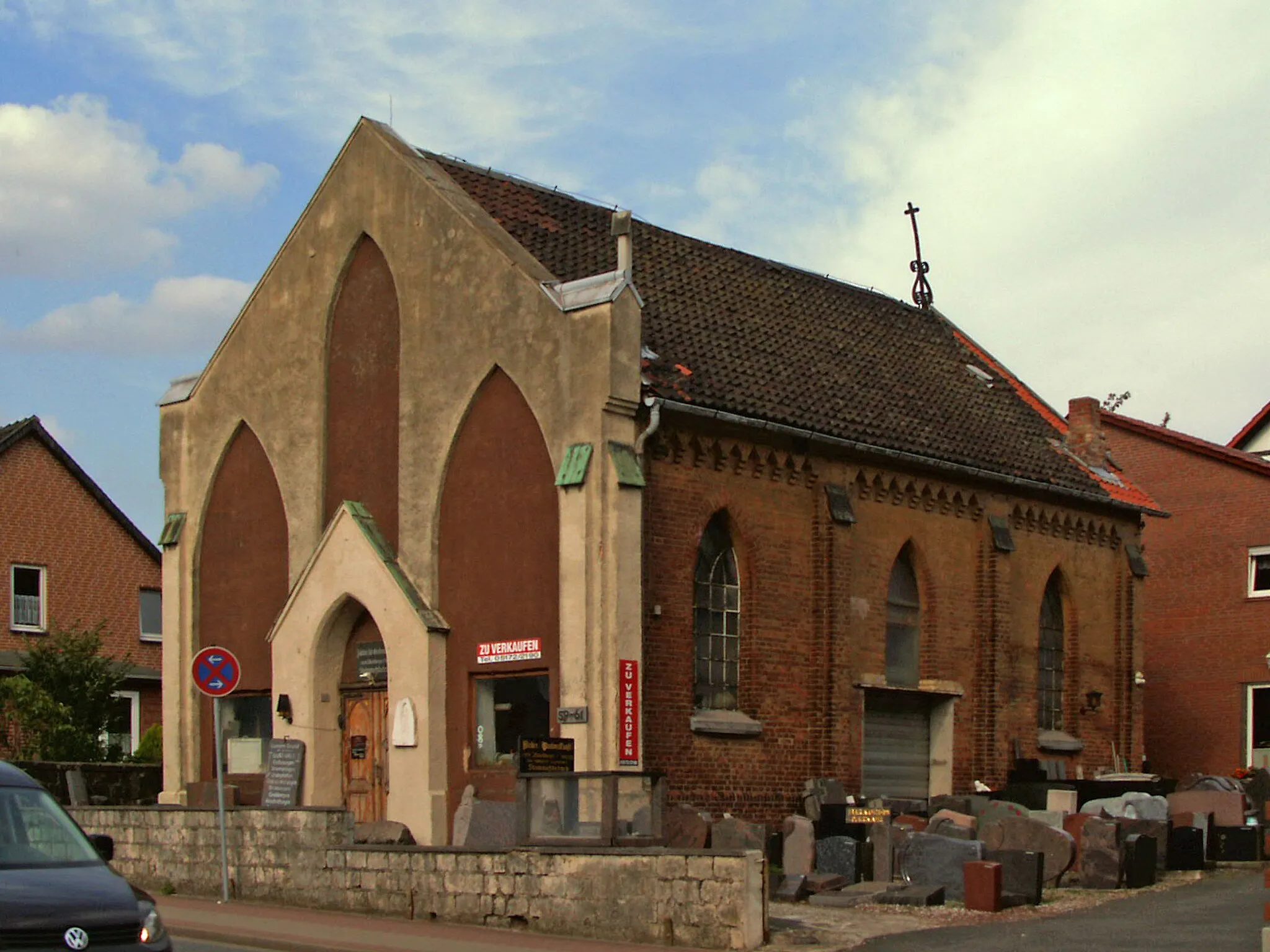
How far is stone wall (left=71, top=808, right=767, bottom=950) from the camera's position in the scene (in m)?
16.1

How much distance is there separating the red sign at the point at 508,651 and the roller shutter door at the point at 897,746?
5.82 meters

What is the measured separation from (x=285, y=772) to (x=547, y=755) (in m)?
7.73

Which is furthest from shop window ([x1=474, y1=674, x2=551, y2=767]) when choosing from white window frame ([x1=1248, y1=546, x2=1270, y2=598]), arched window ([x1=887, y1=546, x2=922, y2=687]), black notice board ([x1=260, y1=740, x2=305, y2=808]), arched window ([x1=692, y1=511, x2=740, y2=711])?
white window frame ([x1=1248, y1=546, x2=1270, y2=598])

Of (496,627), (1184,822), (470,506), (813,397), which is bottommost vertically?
(1184,822)

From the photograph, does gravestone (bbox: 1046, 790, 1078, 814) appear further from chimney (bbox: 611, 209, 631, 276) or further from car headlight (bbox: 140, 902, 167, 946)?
car headlight (bbox: 140, 902, 167, 946)

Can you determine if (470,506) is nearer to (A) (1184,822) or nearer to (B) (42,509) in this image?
(A) (1184,822)

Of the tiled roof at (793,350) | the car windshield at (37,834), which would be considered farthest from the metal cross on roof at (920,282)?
the car windshield at (37,834)

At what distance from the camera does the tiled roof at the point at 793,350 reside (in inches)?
1029

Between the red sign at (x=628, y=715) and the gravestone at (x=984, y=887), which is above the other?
the red sign at (x=628, y=715)

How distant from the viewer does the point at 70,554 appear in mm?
43156

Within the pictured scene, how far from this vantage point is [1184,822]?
24.2 m

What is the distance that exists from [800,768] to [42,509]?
23591mm

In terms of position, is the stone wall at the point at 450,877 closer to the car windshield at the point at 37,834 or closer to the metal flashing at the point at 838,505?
the car windshield at the point at 37,834

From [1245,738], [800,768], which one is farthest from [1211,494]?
[800,768]
